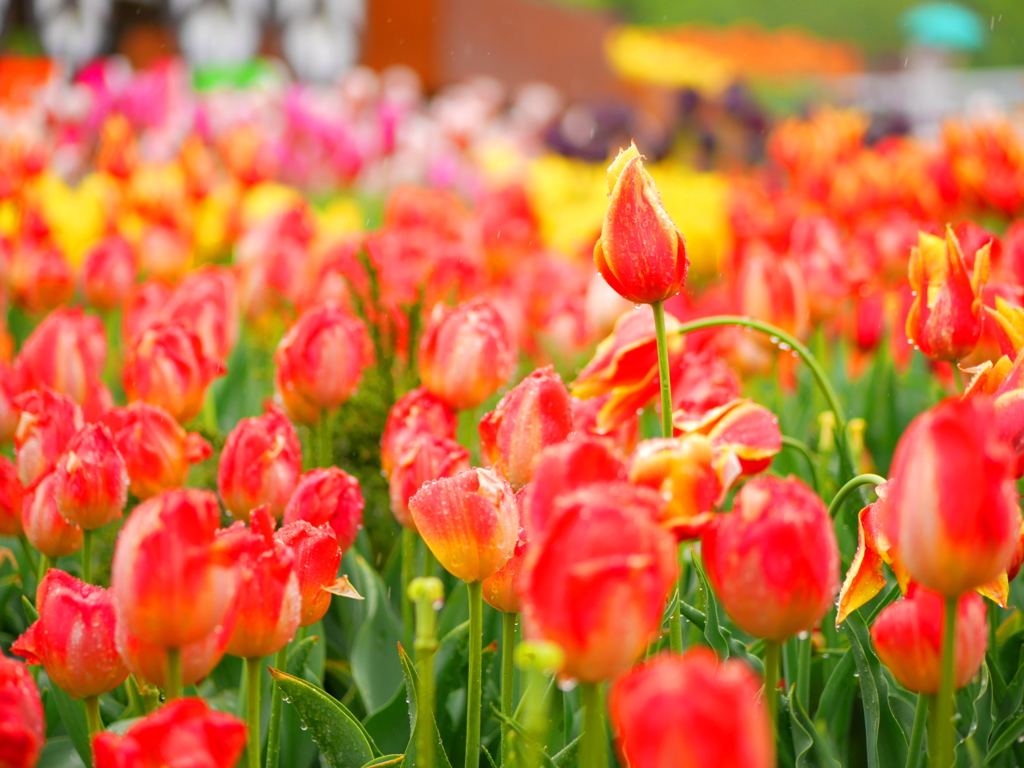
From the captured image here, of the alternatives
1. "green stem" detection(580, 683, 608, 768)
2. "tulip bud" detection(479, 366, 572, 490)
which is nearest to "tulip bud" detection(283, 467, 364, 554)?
"tulip bud" detection(479, 366, 572, 490)

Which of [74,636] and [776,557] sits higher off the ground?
[776,557]

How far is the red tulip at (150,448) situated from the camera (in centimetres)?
83

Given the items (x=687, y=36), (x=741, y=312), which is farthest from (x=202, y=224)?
(x=687, y=36)

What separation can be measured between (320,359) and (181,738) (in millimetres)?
602

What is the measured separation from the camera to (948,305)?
73cm

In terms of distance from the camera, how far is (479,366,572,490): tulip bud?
673mm

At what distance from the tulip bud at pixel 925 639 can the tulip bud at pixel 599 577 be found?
0.70ft

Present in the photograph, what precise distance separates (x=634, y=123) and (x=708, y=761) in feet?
13.4

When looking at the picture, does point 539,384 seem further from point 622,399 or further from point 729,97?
point 729,97

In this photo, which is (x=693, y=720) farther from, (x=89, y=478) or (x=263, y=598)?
(x=89, y=478)

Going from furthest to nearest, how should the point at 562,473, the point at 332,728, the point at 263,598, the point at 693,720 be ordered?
the point at 332,728 → the point at 263,598 → the point at 562,473 → the point at 693,720

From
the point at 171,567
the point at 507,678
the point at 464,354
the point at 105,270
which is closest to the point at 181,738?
the point at 171,567

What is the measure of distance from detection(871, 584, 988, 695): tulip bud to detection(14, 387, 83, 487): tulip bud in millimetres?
603

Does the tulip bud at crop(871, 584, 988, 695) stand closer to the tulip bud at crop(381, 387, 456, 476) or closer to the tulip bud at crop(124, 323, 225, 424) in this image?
the tulip bud at crop(381, 387, 456, 476)
